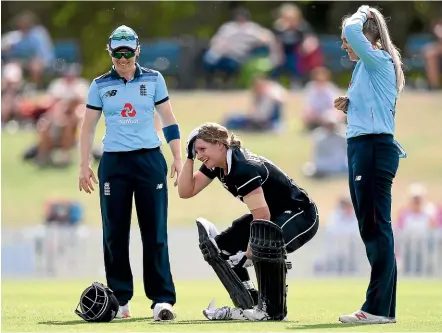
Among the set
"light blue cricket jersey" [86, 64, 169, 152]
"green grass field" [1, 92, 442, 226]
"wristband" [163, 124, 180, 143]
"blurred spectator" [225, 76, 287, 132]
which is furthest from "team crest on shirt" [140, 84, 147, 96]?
"blurred spectator" [225, 76, 287, 132]

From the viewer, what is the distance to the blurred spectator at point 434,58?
2462 centimetres

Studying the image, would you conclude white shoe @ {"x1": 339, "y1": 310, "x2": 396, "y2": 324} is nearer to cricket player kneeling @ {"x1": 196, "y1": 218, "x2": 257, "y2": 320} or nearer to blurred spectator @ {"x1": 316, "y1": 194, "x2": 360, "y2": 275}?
cricket player kneeling @ {"x1": 196, "y1": 218, "x2": 257, "y2": 320}

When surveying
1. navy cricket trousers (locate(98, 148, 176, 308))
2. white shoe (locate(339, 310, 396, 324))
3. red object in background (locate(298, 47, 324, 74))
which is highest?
red object in background (locate(298, 47, 324, 74))

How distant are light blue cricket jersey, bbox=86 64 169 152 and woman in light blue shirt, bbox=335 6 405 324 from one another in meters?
1.41

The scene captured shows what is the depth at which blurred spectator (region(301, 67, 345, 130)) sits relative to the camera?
22625mm

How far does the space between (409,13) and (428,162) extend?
20.9ft

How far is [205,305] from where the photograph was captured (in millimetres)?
10289

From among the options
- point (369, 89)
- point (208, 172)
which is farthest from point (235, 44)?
point (369, 89)

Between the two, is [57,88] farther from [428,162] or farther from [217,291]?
[217,291]

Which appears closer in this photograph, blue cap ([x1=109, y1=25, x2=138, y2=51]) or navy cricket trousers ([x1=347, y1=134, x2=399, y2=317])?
navy cricket trousers ([x1=347, y1=134, x2=399, y2=317])

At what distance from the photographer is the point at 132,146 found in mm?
8641

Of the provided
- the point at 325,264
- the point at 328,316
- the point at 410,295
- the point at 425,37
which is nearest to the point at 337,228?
the point at 325,264

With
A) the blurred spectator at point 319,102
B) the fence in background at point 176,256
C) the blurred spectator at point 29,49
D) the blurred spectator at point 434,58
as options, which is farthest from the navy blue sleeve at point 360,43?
the blurred spectator at point 29,49

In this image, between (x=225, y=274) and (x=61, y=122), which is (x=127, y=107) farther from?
(x=61, y=122)
